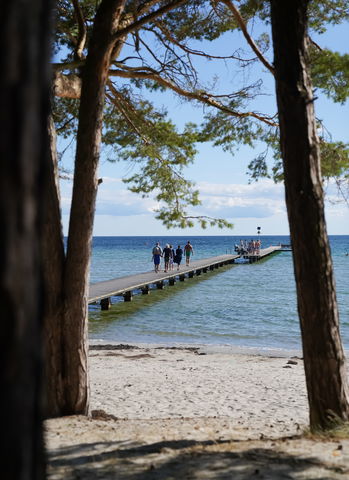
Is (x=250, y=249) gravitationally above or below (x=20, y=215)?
below

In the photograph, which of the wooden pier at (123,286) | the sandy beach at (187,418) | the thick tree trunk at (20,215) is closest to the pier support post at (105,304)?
the wooden pier at (123,286)

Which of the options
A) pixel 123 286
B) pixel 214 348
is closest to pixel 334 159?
pixel 214 348

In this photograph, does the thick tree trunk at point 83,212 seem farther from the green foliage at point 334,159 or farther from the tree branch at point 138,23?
the green foliage at point 334,159

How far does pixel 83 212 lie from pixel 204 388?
4.72 m

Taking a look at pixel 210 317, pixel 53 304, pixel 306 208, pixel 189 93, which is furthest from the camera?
pixel 210 317

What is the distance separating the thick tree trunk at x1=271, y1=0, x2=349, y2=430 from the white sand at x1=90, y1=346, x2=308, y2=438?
39.3 inches

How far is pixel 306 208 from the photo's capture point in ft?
15.2

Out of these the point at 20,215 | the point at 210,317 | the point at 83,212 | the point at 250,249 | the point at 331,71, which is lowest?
the point at 210,317

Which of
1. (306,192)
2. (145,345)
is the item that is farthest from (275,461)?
(145,345)

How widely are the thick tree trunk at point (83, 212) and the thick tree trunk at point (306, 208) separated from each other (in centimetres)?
203

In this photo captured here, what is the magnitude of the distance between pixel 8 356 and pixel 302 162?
3.87 meters

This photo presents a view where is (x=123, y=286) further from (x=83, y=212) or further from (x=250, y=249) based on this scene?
(x=250, y=249)

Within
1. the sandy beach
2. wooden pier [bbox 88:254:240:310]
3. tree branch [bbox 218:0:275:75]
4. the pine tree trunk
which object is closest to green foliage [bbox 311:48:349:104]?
tree branch [bbox 218:0:275:75]

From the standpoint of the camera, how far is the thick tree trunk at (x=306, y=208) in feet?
15.2
